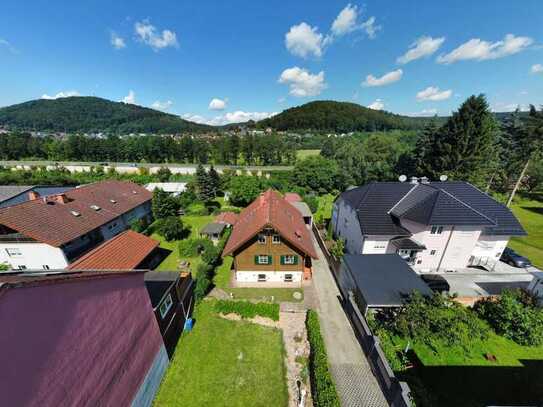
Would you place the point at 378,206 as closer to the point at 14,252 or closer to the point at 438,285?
the point at 438,285

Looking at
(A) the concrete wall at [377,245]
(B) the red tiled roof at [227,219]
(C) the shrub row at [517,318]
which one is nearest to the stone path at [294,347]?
(A) the concrete wall at [377,245]

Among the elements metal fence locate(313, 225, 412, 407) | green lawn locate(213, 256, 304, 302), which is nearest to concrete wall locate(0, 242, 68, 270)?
green lawn locate(213, 256, 304, 302)

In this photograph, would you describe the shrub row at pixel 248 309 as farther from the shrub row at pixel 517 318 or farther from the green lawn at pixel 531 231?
the green lawn at pixel 531 231

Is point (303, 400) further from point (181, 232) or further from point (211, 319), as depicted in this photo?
point (181, 232)

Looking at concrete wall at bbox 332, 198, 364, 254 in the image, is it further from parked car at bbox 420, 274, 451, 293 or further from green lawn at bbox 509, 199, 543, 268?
green lawn at bbox 509, 199, 543, 268

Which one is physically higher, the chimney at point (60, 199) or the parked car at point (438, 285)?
the chimney at point (60, 199)
